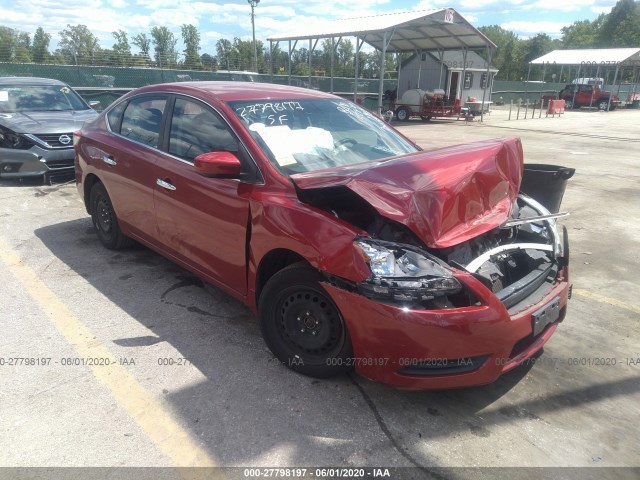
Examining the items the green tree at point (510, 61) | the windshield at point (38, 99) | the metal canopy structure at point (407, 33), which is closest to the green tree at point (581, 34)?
the green tree at point (510, 61)

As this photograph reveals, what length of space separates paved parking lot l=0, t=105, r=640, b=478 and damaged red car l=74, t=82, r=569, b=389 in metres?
0.29

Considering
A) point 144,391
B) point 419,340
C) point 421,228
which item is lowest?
point 144,391

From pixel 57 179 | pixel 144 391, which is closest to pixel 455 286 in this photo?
pixel 144 391

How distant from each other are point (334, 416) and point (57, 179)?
7571 millimetres

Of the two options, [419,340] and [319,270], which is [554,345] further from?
[319,270]

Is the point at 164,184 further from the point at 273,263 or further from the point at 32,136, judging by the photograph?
the point at 32,136

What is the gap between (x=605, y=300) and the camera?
13.8 ft

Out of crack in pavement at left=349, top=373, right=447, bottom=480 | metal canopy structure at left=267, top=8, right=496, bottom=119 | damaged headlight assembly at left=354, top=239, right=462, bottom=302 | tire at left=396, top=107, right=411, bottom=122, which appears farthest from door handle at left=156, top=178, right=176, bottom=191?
tire at left=396, top=107, right=411, bottom=122

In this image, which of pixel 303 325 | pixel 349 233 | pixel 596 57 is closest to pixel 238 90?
pixel 349 233

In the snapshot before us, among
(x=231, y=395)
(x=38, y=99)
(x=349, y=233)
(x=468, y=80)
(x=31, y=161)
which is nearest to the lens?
(x=349, y=233)

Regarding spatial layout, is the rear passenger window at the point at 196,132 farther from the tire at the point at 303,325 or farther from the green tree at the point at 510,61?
the green tree at the point at 510,61

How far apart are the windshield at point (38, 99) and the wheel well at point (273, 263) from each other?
7362 mm

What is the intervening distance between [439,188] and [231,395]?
167cm

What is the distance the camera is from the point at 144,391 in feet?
9.27
